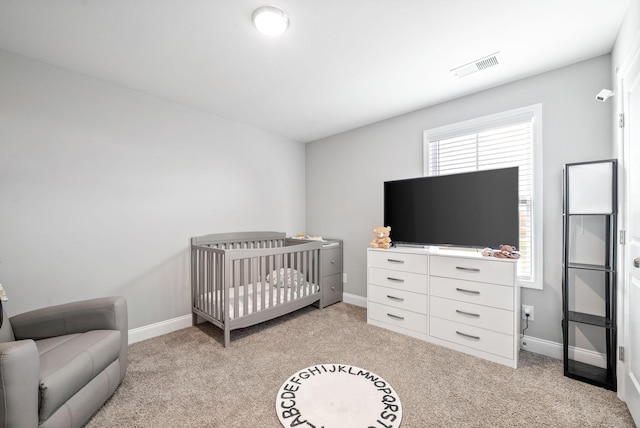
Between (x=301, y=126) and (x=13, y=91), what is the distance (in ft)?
8.37

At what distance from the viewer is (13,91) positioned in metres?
1.98

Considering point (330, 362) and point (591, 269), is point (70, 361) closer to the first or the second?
point (330, 362)

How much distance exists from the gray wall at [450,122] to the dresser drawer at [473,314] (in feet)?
1.46

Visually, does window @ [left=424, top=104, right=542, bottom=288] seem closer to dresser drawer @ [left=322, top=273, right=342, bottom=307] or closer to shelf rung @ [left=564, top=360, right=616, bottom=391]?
shelf rung @ [left=564, top=360, right=616, bottom=391]

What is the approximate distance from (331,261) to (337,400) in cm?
193

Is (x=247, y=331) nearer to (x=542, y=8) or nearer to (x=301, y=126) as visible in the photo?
(x=301, y=126)

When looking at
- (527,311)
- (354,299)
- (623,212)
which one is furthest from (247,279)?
(623,212)

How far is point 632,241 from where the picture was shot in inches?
60.4

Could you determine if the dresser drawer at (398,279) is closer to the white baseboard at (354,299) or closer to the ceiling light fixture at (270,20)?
the white baseboard at (354,299)

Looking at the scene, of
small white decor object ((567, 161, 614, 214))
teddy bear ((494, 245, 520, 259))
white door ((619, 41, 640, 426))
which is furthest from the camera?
teddy bear ((494, 245, 520, 259))

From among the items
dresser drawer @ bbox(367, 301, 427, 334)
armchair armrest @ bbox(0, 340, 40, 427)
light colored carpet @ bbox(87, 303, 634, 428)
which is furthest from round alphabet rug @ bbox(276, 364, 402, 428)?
armchair armrest @ bbox(0, 340, 40, 427)

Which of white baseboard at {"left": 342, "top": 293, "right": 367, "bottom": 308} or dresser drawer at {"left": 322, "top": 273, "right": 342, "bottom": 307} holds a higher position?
dresser drawer at {"left": 322, "top": 273, "right": 342, "bottom": 307}

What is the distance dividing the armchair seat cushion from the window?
9.83 ft

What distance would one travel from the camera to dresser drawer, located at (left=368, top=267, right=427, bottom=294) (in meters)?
2.54
